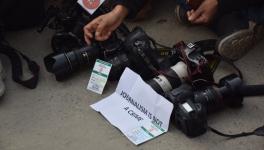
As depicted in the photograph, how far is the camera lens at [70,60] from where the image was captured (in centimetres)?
175

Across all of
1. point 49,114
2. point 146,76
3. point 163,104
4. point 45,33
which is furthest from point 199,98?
point 45,33

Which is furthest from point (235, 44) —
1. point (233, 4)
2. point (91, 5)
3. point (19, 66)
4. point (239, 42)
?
point (19, 66)

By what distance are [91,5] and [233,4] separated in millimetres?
546

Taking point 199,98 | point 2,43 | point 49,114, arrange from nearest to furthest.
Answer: point 199,98 → point 49,114 → point 2,43

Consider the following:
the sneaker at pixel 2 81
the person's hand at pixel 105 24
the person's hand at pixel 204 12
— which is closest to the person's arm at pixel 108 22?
the person's hand at pixel 105 24

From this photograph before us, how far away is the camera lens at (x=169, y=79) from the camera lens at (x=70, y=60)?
29 centimetres

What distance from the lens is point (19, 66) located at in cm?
191

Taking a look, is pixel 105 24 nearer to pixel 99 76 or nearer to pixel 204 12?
pixel 99 76

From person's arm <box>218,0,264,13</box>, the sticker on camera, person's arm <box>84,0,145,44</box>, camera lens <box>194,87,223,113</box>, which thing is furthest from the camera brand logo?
camera lens <box>194,87,223,113</box>

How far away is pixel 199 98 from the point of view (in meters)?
1.52

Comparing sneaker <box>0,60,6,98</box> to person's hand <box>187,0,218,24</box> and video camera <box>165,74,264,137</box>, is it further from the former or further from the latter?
person's hand <box>187,0,218,24</box>

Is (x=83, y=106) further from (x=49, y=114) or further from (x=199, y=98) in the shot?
(x=199, y=98)

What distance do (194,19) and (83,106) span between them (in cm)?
50

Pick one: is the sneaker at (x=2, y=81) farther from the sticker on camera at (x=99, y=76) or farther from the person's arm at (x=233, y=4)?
the person's arm at (x=233, y=4)
